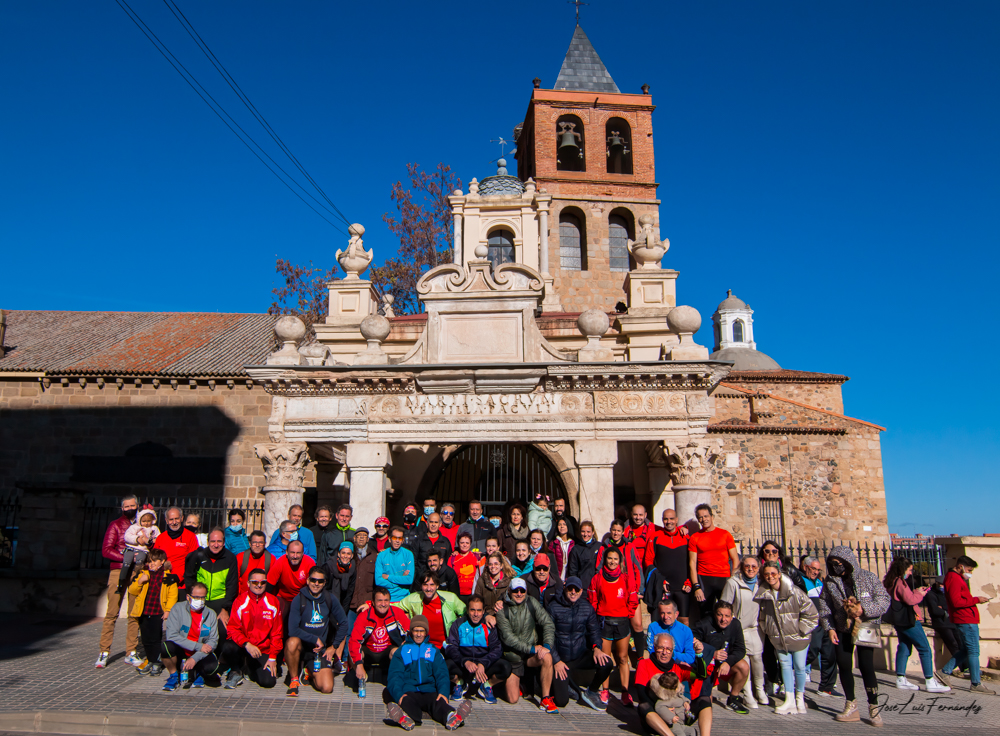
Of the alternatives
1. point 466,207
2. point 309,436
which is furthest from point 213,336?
point 309,436

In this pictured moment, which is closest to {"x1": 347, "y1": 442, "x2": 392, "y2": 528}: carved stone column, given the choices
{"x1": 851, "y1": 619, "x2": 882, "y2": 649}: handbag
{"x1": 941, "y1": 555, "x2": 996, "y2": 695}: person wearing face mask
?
{"x1": 851, "y1": 619, "x2": 882, "y2": 649}: handbag

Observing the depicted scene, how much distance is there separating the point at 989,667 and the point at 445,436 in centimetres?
835

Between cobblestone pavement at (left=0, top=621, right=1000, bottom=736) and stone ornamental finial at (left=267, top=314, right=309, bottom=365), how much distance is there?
5.09 metres

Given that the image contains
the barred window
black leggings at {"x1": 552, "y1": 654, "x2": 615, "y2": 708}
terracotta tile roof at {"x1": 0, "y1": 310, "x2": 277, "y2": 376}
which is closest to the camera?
black leggings at {"x1": 552, "y1": 654, "x2": 615, "y2": 708}

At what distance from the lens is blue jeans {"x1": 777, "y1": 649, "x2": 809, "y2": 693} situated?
22.8 ft

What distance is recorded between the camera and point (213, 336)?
2325 centimetres

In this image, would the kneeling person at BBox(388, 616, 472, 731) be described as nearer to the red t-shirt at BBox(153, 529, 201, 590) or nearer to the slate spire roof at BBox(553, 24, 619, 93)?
the red t-shirt at BBox(153, 529, 201, 590)

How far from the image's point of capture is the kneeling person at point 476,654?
682cm

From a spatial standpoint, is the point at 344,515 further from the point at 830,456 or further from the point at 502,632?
the point at 830,456

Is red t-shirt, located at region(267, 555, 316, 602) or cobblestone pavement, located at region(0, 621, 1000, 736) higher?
red t-shirt, located at region(267, 555, 316, 602)

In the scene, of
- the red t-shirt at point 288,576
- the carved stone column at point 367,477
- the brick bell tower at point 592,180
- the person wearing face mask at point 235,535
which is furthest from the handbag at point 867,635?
the brick bell tower at point 592,180

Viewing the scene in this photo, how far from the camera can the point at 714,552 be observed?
779 cm

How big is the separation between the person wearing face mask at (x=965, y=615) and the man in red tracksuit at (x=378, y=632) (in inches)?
267

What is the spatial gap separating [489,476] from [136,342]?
14080 mm
